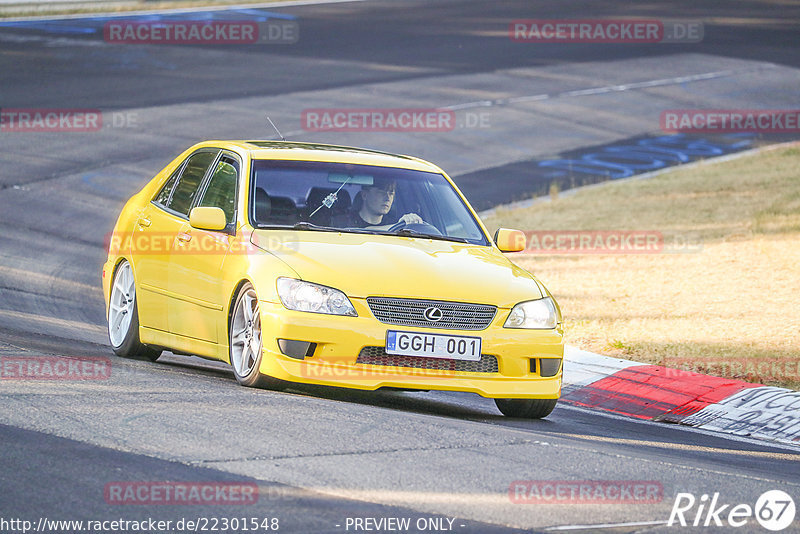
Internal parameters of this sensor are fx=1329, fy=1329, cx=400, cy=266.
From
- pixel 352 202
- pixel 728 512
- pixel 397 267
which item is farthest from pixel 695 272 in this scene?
pixel 728 512

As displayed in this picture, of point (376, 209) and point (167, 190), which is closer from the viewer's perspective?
point (376, 209)

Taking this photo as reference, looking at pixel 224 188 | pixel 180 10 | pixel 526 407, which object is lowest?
pixel 526 407

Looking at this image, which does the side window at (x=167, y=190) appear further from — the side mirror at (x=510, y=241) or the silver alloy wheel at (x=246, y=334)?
the side mirror at (x=510, y=241)

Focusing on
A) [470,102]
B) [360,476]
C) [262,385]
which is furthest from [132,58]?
[360,476]

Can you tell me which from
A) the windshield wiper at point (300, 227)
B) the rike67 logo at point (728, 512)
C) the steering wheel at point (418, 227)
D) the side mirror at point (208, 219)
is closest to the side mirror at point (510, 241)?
the steering wheel at point (418, 227)

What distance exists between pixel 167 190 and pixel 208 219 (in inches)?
63.6

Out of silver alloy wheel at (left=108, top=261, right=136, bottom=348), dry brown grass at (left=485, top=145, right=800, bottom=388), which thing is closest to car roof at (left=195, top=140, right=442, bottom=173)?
silver alloy wheel at (left=108, top=261, right=136, bottom=348)

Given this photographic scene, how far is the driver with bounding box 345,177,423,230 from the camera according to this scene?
9.23 metres

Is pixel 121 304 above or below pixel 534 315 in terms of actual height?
below

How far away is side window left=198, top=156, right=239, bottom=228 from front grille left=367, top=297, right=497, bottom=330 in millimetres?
1547

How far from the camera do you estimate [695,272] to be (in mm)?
15602

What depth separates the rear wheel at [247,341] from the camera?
27.1ft

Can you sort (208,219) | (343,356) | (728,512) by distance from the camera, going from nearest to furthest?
(728,512) < (343,356) < (208,219)

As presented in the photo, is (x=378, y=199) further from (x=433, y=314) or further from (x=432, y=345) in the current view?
(x=432, y=345)
